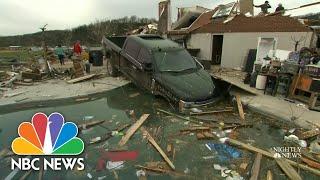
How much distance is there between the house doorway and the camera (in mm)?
18945

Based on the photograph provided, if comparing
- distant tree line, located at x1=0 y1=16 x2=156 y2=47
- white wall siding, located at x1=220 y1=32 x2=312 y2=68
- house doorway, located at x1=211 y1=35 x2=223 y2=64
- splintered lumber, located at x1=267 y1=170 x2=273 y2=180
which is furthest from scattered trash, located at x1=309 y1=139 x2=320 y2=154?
distant tree line, located at x1=0 y1=16 x2=156 y2=47

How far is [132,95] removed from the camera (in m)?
10.7

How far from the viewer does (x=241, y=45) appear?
16.6 m

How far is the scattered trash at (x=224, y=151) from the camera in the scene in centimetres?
565

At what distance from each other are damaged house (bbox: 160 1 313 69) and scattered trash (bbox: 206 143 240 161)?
394 inches

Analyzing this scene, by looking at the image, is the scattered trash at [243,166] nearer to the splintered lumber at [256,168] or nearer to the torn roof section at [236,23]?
the splintered lumber at [256,168]

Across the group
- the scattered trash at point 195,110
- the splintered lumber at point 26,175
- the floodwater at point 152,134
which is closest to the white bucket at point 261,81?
the floodwater at point 152,134

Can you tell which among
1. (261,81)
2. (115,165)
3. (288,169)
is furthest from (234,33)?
(115,165)

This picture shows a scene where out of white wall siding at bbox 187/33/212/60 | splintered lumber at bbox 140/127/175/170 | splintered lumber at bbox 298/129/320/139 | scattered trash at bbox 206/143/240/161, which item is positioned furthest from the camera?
white wall siding at bbox 187/33/212/60

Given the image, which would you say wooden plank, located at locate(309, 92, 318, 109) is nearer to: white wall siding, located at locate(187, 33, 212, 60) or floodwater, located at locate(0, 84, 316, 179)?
floodwater, located at locate(0, 84, 316, 179)

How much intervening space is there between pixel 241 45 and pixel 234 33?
35.2 inches

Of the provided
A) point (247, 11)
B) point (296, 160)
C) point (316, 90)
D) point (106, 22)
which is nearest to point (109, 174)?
point (296, 160)

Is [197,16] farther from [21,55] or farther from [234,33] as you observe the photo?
[21,55]

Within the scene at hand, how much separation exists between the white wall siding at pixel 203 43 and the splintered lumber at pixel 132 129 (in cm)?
1173
